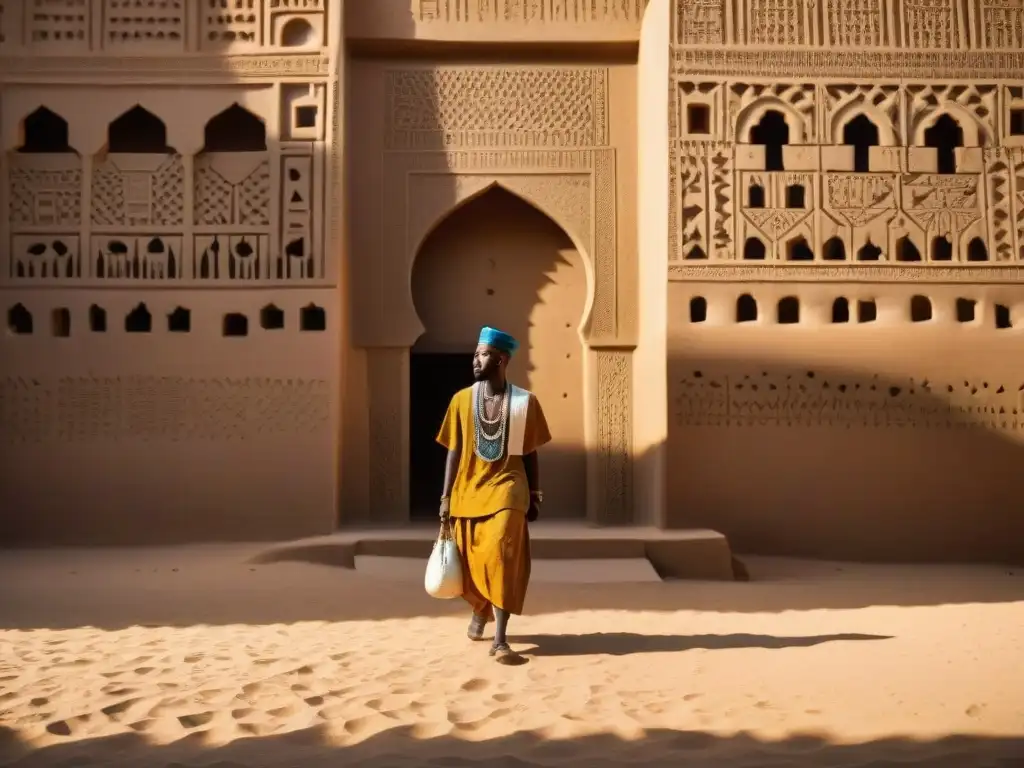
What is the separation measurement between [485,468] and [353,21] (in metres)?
6.91

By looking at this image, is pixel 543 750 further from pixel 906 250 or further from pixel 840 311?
pixel 906 250

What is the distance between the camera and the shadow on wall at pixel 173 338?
9562mm

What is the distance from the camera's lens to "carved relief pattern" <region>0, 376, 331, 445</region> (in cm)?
961

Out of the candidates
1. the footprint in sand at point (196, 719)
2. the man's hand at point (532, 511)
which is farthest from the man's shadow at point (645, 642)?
the footprint in sand at point (196, 719)

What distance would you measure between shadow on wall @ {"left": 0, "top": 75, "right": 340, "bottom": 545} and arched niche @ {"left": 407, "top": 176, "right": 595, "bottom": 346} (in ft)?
3.49

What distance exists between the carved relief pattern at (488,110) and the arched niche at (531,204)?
1.36 feet

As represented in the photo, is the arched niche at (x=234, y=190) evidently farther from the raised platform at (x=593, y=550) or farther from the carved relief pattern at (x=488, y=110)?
the raised platform at (x=593, y=550)

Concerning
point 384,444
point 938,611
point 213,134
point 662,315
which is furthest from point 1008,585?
point 213,134

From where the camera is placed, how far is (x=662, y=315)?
30.8ft

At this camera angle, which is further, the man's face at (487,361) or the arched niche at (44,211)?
the arched niche at (44,211)

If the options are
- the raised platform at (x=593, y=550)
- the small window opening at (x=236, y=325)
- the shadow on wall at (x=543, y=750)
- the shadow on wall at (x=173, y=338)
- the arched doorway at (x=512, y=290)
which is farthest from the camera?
the arched doorway at (x=512, y=290)

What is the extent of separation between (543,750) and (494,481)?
1.79 m

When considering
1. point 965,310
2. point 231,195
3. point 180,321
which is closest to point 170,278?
point 180,321

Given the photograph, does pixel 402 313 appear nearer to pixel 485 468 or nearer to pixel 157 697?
pixel 485 468
